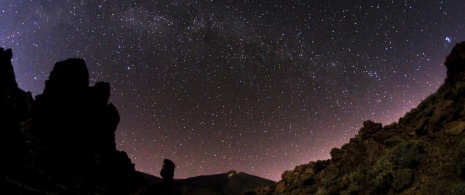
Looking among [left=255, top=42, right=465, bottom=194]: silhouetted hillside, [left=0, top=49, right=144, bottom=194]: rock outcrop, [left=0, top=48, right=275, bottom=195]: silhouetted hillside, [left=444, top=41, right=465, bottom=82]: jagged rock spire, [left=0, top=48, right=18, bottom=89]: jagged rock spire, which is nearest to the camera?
[left=255, top=42, right=465, bottom=194]: silhouetted hillside

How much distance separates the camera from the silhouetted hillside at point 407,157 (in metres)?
10.8

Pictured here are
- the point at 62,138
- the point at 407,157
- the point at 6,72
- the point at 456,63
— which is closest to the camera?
the point at 407,157

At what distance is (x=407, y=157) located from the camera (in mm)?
12500

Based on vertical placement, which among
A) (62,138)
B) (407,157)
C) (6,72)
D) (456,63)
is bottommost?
(407,157)

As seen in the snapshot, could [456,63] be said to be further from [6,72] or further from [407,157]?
[6,72]

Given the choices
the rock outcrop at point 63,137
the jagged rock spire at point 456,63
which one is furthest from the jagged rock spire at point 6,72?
the jagged rock spire at point 456,63

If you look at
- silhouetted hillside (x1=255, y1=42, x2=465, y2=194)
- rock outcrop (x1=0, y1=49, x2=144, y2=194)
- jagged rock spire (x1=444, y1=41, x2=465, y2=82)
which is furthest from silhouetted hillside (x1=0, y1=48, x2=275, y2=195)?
jagged rock spire (x1=444, y1=41, x2=465, y2=82)

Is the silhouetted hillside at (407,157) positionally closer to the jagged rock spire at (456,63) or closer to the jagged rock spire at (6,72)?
the jagged rock spire at (456,63)

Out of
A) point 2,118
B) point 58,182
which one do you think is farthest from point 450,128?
point 2,118

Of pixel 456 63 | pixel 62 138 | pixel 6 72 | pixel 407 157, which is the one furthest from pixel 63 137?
pixel 456 63

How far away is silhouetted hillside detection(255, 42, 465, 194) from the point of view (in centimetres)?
1077

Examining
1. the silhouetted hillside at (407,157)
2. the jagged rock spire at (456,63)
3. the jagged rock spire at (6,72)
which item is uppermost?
the jagged rock spire at (6,72)

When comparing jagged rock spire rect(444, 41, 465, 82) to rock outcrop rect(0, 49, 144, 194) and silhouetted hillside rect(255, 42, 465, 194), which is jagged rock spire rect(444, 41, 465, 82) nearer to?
silhouetted hillside rect(255, 42, 465, 194)

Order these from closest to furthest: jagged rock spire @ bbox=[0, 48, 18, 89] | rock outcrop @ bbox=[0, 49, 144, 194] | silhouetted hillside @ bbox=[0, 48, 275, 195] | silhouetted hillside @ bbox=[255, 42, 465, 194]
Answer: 1. silhouetted hillside @ bbox=[255, 42, 465, 194]
2. silhouetted hillside @ bbox=[0, 48, 275, 195]
3. rock outcrop @ bbox=[0, 49, 144, 194]
4. jagged rock spire @ bbox=[0, 48, 18, 89]
